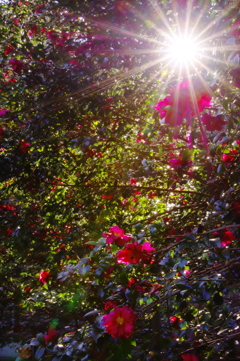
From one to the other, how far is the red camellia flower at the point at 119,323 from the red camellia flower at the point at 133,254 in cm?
22

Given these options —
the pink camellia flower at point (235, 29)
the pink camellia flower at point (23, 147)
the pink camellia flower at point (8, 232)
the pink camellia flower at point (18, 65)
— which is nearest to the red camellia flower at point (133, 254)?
the pink camellia flower at point (235, 29)

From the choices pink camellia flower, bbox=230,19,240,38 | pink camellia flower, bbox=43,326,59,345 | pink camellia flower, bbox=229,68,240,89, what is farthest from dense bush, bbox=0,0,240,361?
pink camellia flower, bbox=230,19,240,38

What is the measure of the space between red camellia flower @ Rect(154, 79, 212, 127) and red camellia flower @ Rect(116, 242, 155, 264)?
1.77 ft

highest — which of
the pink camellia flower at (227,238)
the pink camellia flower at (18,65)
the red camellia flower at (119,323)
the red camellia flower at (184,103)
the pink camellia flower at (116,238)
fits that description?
the pink camellia flower at (18,65)

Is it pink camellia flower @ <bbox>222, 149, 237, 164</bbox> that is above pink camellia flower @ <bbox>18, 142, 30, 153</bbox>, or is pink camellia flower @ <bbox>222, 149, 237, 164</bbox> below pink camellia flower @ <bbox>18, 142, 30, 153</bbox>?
below

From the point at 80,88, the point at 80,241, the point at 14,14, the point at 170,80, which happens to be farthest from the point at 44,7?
the point at 80,241

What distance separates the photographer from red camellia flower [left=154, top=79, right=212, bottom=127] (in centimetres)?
127

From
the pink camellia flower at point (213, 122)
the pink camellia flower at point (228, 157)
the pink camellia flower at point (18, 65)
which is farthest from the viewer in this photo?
the pink camellia flower at point (18, 65)

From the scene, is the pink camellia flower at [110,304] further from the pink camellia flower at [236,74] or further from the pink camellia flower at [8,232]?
the pink camellia flower at [8,232]

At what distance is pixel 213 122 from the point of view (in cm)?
151

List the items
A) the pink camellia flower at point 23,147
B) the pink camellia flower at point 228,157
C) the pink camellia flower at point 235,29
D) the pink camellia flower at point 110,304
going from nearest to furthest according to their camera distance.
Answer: the pink camellia flower at point 235,29 → the pink camellia flower at point 110,304 → the pink camellia flower at point 228,157 → the pink camellia flower at point 23,147

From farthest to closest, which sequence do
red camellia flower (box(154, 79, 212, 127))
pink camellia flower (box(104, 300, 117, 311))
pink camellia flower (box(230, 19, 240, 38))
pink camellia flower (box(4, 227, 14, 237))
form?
pink camellia flower (box(4, 227, 14, 237)), pink camellia flower (box(104, 300, 117, 311)), red camellia flower (box(154, 79, 212, 127)), pink camellia flower (box(230, 19, 240, 38))

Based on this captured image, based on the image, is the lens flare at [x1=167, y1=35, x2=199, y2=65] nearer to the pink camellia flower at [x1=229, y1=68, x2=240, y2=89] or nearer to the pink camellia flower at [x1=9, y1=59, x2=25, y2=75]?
the pink camellia flower at [x1=229, y1=68, x2=240, y2=89]

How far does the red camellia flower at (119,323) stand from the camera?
1.16 metres
